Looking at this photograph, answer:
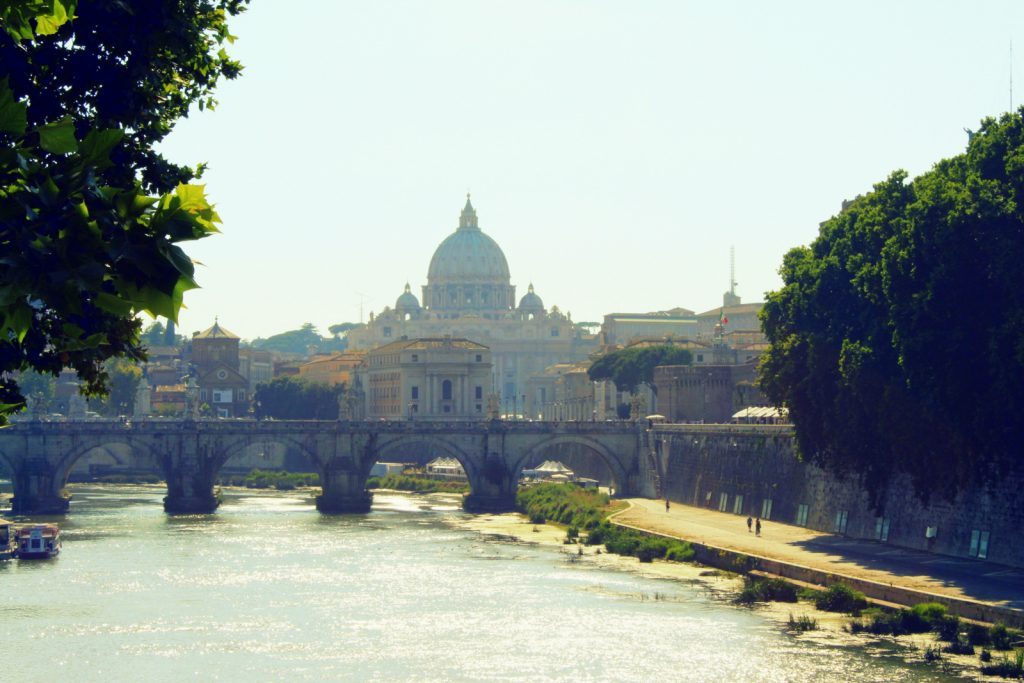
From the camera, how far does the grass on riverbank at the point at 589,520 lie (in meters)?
70.2

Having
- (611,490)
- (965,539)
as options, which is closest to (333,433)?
(611,490)

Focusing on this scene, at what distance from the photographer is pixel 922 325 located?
179 feet

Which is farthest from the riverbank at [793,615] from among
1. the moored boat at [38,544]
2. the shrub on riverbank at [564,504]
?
the moored boat at [38,544]

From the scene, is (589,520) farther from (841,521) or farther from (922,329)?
(922,329)

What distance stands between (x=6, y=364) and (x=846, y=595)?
35.3 meters

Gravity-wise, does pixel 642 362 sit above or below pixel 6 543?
above

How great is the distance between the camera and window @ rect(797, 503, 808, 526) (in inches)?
2926

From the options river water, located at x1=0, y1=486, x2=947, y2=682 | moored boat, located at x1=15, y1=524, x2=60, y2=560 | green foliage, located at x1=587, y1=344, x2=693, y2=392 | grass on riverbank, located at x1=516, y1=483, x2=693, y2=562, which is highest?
green foliage, located at x1=587, y1=344, x2=693, y2=392

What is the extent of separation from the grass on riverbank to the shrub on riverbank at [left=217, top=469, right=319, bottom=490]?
80.7 ft

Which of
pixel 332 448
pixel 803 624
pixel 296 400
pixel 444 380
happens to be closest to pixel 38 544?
pixel 803 624

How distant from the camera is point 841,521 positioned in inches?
2739

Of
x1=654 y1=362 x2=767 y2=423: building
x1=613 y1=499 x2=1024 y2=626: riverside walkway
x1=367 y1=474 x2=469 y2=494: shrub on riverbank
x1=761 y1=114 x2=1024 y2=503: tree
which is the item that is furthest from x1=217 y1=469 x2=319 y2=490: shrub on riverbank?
x1=761 y1=114 x2=1024 y2=503: tree

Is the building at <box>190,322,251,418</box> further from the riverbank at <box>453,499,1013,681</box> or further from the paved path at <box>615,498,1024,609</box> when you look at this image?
the paved path at <box>615,498,1024,609</box>

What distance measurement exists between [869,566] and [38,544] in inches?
1327
